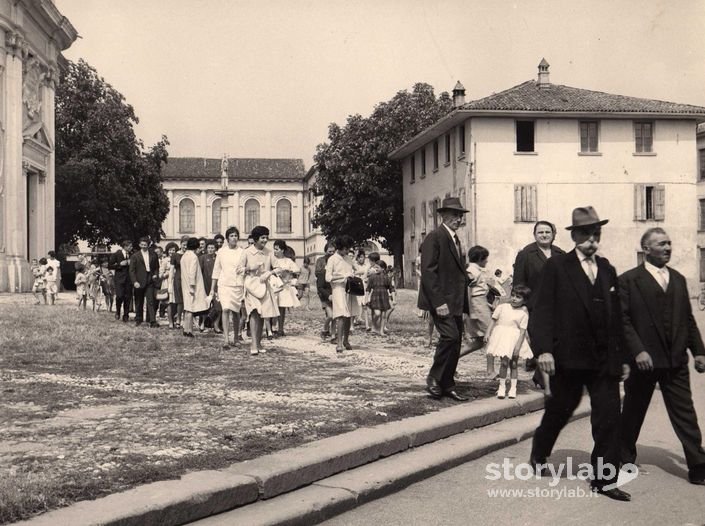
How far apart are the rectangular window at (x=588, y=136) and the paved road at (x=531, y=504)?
3533cm

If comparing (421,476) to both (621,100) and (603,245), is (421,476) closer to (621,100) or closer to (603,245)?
(603,245)

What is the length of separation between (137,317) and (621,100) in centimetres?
3060

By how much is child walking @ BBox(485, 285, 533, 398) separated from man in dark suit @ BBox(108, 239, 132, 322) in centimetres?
1128

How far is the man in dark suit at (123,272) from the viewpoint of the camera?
713 inches

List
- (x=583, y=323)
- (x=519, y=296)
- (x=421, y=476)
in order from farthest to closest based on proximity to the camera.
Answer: (x=519, y=296) → (x=421, y=476) → (x=583, y=323)

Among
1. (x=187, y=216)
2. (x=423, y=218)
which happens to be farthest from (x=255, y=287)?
(x=187, y=216)

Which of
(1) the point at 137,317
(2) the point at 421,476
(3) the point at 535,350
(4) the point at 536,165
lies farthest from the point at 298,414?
(4) the point at 536,165

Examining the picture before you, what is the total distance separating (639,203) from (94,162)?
29820mm

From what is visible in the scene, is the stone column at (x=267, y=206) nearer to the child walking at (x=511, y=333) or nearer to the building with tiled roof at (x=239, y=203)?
the building with tiled roof at (x=239, y=203)

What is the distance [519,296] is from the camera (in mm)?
8547

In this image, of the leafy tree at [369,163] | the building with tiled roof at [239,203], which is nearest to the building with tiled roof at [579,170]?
the leafy tree at [369,163]

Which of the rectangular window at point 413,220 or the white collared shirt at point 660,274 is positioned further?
the rectangular window at point 413,220

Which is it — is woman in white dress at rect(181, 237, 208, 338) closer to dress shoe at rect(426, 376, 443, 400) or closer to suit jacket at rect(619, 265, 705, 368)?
dress shoe at rect(426, 376, 443, 400)

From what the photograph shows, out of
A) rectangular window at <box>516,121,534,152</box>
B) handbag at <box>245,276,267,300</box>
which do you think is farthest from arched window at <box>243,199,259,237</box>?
handbag at <box>245,276,267,300</box>
